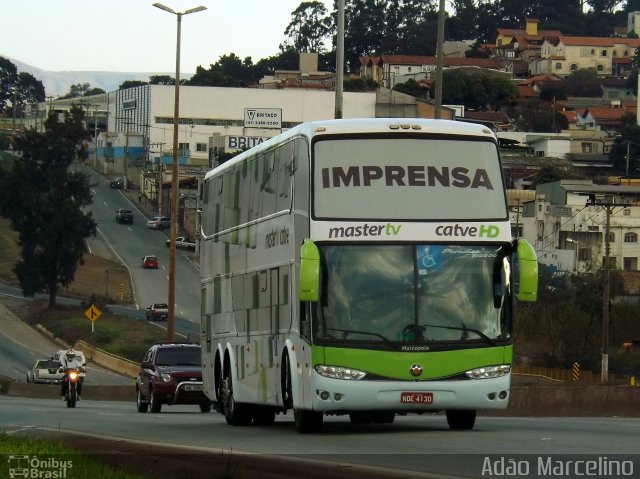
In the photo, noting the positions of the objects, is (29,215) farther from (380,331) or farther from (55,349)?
(380,331)

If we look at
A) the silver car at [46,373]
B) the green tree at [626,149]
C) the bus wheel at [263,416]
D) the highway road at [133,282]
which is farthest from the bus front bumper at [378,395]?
the green tree at [626,149]

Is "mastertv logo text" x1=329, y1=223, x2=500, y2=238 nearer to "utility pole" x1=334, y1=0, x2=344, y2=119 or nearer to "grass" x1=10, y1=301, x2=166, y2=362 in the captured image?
"utility pole" x1=334, y1=0, x2=344, y2=119

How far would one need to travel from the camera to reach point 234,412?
21516 millimetres

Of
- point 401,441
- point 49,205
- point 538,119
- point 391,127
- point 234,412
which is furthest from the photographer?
point 538,119

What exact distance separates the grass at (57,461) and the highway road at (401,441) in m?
0.95

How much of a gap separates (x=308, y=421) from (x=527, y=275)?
3.43 m

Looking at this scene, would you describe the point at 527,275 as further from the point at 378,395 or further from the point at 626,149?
the point at 626,149

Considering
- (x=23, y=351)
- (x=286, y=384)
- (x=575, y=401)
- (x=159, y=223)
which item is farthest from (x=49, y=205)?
(x=286, y=384)

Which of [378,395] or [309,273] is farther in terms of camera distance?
[378,395]

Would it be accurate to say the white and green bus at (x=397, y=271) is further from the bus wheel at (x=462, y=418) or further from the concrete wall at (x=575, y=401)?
the concrete wall at (x=575, y=401)

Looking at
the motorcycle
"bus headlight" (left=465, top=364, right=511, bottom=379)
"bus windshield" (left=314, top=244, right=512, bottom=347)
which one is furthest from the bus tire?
the motorcycle

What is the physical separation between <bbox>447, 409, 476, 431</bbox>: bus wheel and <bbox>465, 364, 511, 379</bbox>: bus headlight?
127 centimetres

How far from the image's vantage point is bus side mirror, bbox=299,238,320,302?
16.2 metres

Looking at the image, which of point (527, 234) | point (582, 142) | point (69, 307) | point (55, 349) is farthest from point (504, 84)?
point (55, 349)
